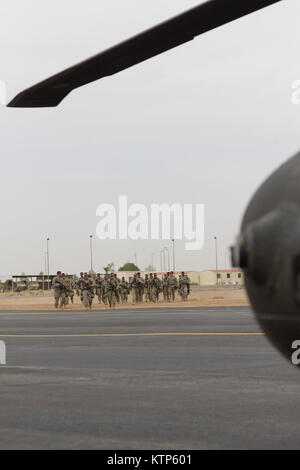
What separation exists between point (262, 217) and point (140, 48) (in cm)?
76

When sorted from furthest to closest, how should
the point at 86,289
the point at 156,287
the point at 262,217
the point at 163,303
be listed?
1. the point at 156,287
2. the point at 163,303
3. the point at 86,289
4. the point at 262,217

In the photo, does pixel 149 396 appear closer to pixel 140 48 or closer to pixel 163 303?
pixel 140 48

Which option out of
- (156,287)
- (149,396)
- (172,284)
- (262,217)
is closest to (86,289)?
(156,287)

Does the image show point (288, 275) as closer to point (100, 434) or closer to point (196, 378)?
point (100, 434)

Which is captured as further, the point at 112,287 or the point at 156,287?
the point at 156,287

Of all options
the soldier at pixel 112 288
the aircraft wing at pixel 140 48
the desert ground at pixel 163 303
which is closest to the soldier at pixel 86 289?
the desert ground at pixel 163 303

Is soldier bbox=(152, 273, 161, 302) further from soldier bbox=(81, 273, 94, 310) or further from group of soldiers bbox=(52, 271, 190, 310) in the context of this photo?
soldier bbox=(81, 273, 94, 310)

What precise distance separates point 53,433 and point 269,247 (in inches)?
165

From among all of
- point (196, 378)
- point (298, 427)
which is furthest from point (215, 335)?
point (298, 427)

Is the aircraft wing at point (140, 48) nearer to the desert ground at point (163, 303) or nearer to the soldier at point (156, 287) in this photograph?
the desert ground at point (163, 303)

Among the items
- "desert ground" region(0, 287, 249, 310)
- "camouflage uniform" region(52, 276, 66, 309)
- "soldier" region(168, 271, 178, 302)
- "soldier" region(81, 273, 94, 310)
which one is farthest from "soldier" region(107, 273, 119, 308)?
"soldier" region(168, 271, 178, 302)

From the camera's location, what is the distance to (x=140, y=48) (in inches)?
103

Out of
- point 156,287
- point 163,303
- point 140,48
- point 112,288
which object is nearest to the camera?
point 140,48

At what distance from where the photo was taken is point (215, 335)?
1608 cm
